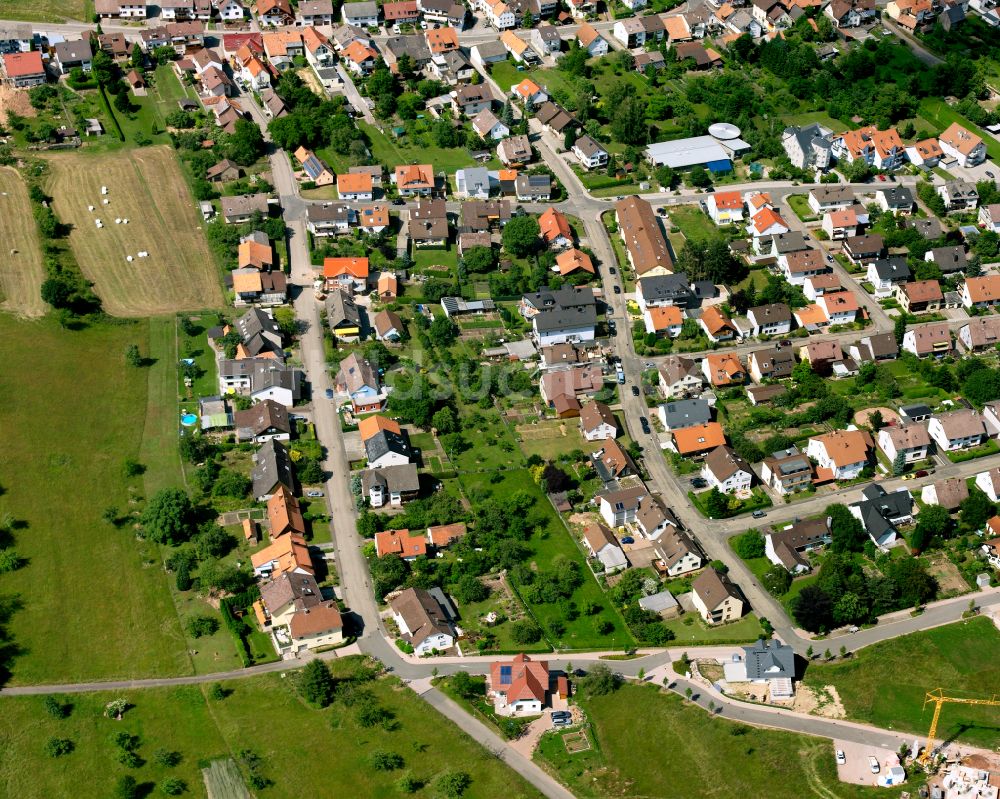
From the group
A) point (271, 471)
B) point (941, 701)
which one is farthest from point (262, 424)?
point (941, 701)

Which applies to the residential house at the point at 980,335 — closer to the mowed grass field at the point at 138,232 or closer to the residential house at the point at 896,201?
the residential house at the point at 896,201

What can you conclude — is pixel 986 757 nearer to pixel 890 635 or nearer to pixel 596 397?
pixel 890 635

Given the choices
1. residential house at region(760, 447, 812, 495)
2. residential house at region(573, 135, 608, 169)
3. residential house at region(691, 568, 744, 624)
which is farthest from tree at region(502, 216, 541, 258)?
residential house at region(691, 568, 744, 624)

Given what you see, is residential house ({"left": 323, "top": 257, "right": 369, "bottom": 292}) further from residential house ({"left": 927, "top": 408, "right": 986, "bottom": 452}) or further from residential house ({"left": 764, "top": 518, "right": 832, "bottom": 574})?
residential house ({"left": 927, "top": 408, "right": 986, "bottom": 452})

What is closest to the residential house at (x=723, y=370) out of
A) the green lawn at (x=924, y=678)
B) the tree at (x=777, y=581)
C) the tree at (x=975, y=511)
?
the tree at (x=777, y=581)

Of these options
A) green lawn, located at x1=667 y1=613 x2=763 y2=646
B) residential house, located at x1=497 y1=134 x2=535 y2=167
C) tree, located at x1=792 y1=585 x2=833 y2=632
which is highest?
residential house, located at x1=497 y1=134 x2=535 y2=167
